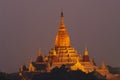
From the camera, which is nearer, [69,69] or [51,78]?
[51,78]

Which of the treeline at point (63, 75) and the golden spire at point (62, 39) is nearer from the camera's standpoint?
the treeline at point (63, 75)

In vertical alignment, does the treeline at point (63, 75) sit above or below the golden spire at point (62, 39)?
below

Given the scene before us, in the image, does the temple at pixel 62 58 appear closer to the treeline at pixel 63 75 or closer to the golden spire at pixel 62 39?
the golden spire at pixel 62 39

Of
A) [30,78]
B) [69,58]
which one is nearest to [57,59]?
[69,58]

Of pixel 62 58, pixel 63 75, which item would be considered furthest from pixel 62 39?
pixel 63 75

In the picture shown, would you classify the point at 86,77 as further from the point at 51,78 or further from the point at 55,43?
the point at 55,43

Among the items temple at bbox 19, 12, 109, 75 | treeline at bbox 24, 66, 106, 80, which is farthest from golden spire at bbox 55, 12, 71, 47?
treeline at bbox 24, 66, 106, 80

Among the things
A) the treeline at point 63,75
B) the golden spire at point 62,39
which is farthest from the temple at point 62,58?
the treeline at point 63,75

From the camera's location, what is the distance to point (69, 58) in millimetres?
109188

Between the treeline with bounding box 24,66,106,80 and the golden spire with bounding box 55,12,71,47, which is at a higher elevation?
the golden spire with bounding box 55,12,71,47

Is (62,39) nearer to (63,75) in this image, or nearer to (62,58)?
(62,58)

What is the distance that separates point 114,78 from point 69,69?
4.51m

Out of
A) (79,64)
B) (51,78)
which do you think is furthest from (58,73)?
(79,64)

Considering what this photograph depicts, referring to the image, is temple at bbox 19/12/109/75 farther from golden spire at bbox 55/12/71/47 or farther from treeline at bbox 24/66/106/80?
treeline at bbox 24/66/106/80
